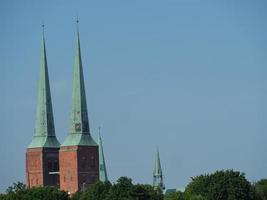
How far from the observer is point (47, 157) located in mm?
177750

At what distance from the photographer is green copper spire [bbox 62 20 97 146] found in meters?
176

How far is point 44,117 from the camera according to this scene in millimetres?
177375

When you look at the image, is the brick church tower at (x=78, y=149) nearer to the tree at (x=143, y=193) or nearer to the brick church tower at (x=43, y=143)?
the brick church tower at (x=43, y=143)

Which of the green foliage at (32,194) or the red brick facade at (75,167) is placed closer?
the green foliage at (32,194)

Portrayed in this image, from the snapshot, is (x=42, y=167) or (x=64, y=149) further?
(x=42, y=167)

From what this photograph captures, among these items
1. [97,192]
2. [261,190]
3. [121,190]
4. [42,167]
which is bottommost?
[121,190]

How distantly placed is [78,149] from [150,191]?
26185 mm

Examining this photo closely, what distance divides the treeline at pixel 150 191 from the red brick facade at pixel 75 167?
17783 mm

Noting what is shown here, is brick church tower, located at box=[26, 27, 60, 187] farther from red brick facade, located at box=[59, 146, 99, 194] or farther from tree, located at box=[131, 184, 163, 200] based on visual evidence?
tree, located at box=[131, 184, 163, 200]

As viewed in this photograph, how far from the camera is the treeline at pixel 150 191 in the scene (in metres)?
141

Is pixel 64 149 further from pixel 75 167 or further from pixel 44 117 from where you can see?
pixel 44 117

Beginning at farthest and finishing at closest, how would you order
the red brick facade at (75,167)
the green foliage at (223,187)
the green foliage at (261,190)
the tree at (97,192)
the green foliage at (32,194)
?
1. the red brick facade at (75,167)
2. the green foliage at (261,190)
3. the green foliage at (223,187)
4. the tree at (97,192)
5. the green foliage at (32,194)

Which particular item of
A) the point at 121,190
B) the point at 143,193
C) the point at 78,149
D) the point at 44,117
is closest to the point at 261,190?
the point at 78,149

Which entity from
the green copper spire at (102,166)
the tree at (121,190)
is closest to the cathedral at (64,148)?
the green copper spire at (102,166)
